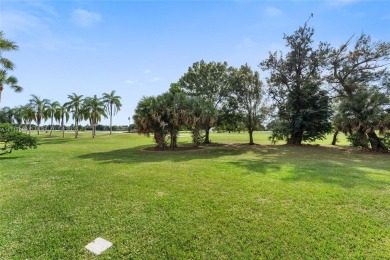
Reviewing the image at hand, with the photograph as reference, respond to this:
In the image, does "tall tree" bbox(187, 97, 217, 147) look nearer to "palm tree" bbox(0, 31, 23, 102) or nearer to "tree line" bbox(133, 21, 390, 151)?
"tree line" bbox(133, 21, 390, 151)

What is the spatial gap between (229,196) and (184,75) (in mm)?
22762

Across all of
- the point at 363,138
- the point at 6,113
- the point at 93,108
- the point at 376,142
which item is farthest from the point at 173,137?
the point at 6,113

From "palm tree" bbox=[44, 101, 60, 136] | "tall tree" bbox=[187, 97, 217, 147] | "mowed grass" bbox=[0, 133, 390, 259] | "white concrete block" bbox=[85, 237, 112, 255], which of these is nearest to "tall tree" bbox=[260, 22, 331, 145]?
"tall tree" bbox=[187, 97, 217, 147]

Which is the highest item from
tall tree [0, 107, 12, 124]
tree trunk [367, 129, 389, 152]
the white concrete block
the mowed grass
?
tall tree [0, 107, 12, 124]

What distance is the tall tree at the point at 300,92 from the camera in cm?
2052

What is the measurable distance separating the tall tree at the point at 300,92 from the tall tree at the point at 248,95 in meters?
1.61

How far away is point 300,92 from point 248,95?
5.39m

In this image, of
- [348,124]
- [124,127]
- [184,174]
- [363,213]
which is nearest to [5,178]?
[184,174]

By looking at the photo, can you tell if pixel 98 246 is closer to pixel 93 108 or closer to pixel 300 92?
pixel 300 92

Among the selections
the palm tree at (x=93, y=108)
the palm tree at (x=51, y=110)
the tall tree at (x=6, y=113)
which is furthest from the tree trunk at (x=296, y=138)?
the tall tree at (x=6, y=113)

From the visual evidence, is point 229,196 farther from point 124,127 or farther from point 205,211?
point 124,127

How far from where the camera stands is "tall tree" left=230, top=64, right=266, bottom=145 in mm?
23297

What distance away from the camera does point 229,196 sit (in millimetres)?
5562

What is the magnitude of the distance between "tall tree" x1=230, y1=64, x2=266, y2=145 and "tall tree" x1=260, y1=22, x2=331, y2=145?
161 cm
